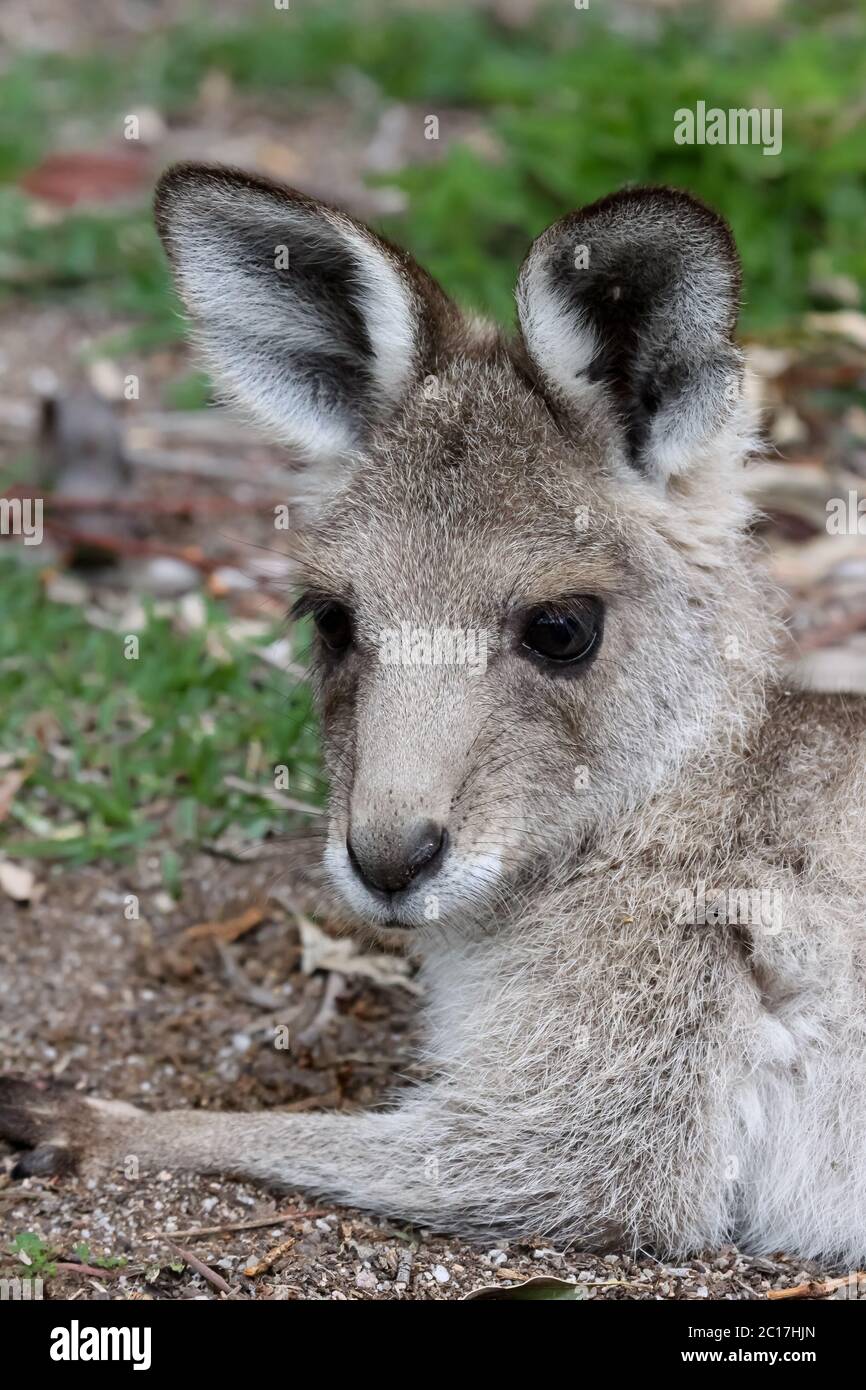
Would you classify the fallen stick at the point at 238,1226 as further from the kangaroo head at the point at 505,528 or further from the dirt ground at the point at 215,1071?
the kangaroo head at the point at 505,528

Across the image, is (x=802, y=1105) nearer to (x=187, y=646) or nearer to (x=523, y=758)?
(x=523, y=758)

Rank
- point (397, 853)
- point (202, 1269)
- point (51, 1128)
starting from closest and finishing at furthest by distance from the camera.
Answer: point (397, 853)
point (202, 1269)
point (51, 1128)

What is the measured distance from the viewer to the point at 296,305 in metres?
5.03

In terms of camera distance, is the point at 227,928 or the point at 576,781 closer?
the point at 576,781

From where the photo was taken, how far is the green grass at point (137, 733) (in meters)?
6.19

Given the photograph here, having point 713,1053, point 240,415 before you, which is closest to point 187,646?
point 240,415

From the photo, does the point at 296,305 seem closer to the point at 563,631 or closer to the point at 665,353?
the point at 665,353

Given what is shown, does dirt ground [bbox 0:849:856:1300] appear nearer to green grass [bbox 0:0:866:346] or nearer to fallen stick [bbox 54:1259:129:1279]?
fallen stick [bbox 54:1259:129:1279]

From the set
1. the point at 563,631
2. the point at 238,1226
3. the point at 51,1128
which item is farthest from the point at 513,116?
the point at 238,1226

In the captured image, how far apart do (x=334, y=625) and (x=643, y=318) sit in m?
1.19

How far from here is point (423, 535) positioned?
458cm

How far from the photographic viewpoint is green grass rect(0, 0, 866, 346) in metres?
8.70

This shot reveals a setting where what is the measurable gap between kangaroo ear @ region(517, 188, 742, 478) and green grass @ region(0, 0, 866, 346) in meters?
2.11

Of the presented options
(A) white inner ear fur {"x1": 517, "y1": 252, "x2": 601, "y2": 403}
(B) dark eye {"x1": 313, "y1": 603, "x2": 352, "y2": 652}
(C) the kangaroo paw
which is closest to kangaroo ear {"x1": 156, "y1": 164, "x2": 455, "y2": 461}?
(A) white inner ear fur {"x1": 517, "y1": 252, "x2": 601, "y2": 403}
